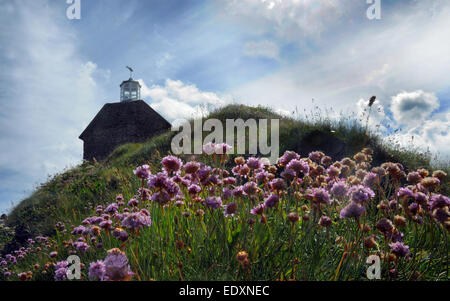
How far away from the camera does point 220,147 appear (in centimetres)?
248

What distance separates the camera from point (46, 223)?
7016 mm

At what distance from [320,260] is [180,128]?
1264 centimetres

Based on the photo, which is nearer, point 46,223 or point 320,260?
point 320,260

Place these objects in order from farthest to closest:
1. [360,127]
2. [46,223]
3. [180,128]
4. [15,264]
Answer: [180,128]
[360,127]
[46,223]
[15,264]

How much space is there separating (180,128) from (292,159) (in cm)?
1205

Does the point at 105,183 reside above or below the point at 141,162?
below

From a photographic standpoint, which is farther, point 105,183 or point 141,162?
point 141,162

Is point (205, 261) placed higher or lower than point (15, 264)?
higher

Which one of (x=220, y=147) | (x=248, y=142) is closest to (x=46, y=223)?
(x=248, y=142)
